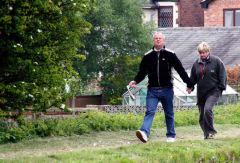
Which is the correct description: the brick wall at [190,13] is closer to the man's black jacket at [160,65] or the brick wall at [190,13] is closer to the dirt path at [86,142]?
the dirt path at [86,142]

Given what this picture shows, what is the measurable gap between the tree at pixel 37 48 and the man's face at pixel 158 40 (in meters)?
2.23

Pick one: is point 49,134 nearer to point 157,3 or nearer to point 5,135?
point 5,135

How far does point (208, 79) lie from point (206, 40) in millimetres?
38025

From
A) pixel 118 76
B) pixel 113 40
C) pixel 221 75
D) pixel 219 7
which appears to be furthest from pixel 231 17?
pixel 221 75

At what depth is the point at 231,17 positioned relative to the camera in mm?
60656

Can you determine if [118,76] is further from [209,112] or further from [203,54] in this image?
[203,54]

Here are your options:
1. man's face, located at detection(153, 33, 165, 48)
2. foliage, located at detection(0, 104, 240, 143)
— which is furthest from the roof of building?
man's face, located at detection(153, 33, 165, 48)

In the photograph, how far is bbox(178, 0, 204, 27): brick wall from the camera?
215 ft

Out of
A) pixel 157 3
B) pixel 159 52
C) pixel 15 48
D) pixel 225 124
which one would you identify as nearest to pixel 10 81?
pixel 15 48

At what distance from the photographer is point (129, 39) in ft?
139

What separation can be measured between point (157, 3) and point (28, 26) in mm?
49287

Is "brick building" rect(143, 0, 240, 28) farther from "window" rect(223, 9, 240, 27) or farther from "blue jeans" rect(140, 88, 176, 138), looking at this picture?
"blue jeans" rect(140, 88, 176, 138)

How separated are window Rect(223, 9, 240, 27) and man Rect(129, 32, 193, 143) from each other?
45.1 meters

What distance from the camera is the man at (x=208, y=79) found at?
628 inches
